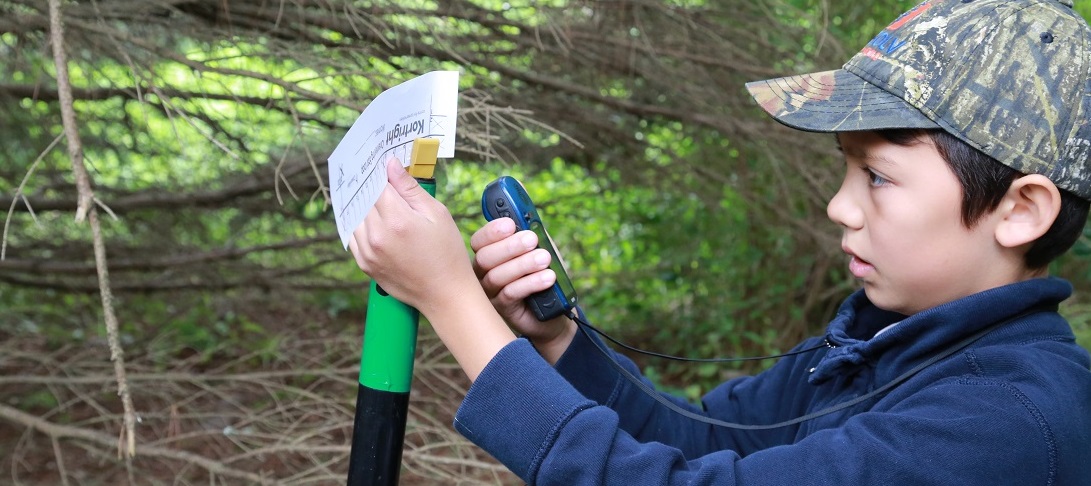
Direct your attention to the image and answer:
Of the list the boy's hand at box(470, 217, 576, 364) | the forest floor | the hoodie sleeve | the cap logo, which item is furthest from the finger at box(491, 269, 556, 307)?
the forest floor

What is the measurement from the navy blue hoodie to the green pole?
105 millimetres

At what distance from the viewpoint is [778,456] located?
986mm

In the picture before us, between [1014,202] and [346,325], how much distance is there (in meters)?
3.68

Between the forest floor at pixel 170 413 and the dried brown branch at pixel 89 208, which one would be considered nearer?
the dried brown branch at pixel 89 208

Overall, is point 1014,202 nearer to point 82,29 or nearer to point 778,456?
point 778,456

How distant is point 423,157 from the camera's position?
103 cm

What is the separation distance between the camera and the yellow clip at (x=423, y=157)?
1016 millimetres

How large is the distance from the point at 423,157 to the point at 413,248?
105mm

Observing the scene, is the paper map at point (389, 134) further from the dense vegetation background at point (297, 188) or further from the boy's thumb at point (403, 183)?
the dense vegetation background at point (297, 188)

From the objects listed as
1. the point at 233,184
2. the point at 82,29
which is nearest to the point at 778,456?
the point at 82,29

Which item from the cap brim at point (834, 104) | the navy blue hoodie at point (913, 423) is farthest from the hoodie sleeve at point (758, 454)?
the cap brim at point (834, 104)

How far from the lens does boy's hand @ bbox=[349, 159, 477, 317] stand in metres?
1.00

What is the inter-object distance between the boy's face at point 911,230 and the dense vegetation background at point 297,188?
3.12 ft

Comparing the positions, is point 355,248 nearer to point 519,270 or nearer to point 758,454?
point 519,270
